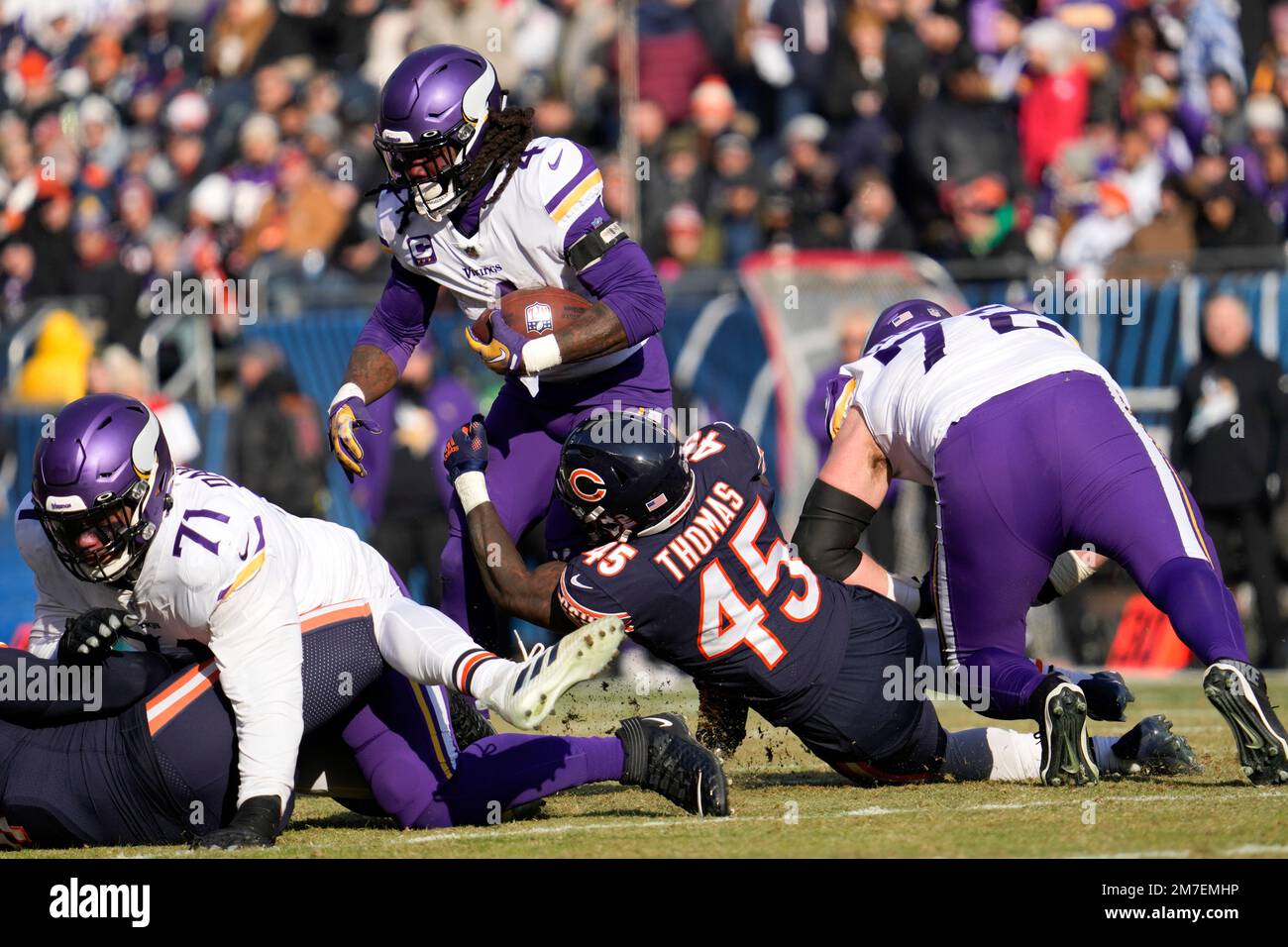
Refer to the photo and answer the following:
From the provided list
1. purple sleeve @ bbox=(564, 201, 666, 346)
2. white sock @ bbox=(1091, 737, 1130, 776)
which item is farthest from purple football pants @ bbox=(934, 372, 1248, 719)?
purple sleeve @ bbox=(564, 201, 666, 346)

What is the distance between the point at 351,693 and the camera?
5.92 m

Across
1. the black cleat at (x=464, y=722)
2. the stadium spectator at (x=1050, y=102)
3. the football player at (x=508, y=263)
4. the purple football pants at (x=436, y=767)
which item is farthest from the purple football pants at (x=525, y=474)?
the stadium spectator at (x=1050, y=102)

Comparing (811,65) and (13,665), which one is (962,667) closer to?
(13,665)

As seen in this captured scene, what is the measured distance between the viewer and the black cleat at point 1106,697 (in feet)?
20.7

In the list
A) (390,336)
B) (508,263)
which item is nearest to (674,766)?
(508,263)

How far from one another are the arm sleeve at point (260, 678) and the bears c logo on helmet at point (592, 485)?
38.7 inches

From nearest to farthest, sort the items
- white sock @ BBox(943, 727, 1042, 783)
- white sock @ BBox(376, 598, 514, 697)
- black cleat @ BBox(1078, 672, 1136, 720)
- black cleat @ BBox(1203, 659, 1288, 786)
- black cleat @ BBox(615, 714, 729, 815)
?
white sock @ BBox(376, 598, 514, 697)
black cleat @ BBox(1203, 659, 1288, 786)
black cleat @ BBox(615, 714, 729, 815)
black cleat @ BBox(1078, 672, 1136, 720)
white sock @ BBox(943, 727, 1042, 783)

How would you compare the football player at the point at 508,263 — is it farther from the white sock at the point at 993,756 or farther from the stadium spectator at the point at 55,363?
the stadium spectator at the point at 55,363

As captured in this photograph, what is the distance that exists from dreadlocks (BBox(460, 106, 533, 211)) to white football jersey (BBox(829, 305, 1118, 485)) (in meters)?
1.37

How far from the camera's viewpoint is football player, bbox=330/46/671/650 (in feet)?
22.0

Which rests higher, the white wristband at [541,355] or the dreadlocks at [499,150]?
the dreadlocks at [499,150]

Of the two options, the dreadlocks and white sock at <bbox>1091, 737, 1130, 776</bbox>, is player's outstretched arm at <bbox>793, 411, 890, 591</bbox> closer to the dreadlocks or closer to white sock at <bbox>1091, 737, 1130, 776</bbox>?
white sock at <bbox>1091, 737, 1130, 776</bbox>

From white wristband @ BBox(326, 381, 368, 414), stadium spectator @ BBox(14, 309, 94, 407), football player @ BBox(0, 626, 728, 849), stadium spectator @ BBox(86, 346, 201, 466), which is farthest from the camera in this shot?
stadium spectator @ BBox(14, 309, 94, 407)

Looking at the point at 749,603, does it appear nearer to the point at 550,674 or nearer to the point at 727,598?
the point at 727,598
